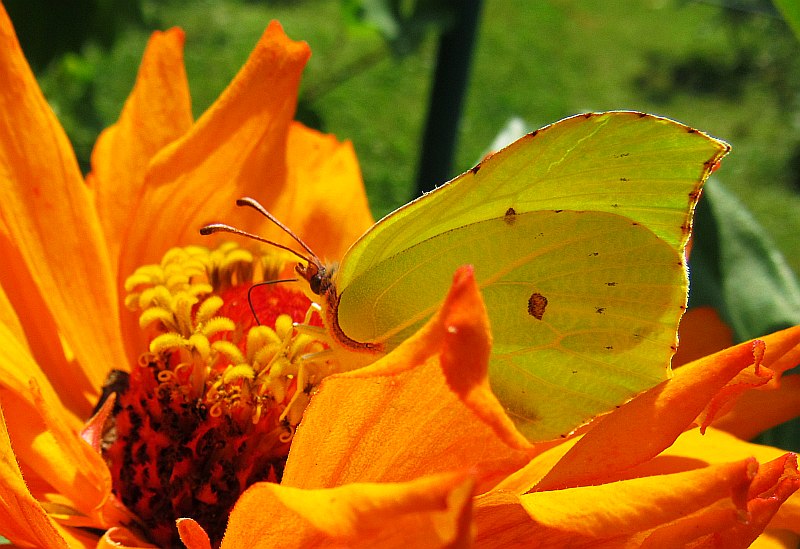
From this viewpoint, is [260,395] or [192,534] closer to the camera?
[192,534]

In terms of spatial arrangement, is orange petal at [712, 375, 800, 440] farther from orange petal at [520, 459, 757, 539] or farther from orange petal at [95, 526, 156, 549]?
orange petal at [95, 526, 156, 549]

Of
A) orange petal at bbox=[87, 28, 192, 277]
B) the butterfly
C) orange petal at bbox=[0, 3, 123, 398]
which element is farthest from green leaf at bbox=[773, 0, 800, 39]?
orange petal at bbox=[0, 3, 123, 398]

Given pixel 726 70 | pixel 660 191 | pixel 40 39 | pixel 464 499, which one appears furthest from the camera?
pixel 726 70

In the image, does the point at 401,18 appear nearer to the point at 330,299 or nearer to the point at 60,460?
the point at 330,299

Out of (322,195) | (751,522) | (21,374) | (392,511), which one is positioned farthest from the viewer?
(322,195)

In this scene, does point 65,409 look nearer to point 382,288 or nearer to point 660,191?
point 382,288

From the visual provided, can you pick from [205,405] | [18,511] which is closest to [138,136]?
[205,405]

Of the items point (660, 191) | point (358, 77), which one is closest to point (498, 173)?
point (660, 191)
